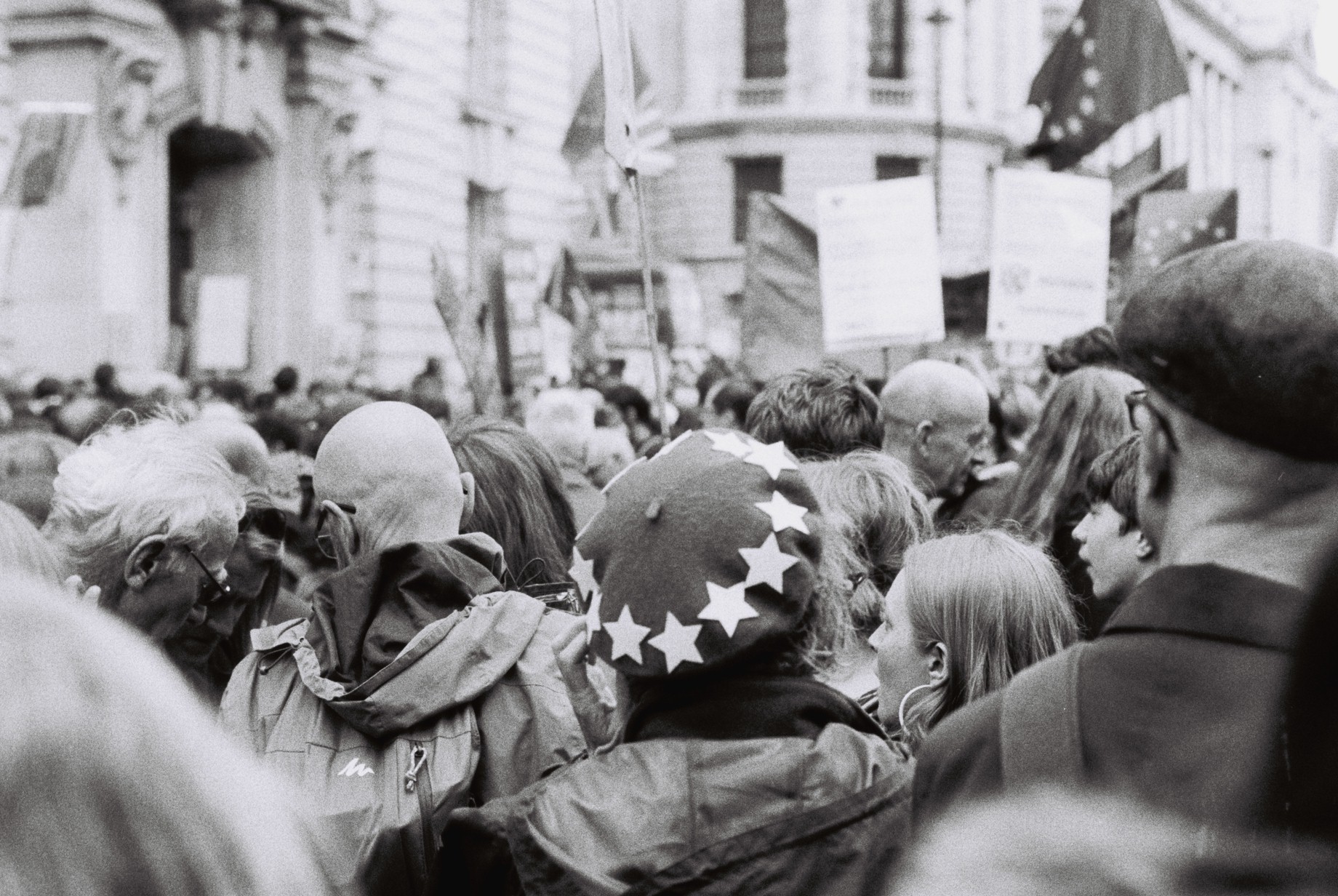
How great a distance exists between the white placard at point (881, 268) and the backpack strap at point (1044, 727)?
5.88 m

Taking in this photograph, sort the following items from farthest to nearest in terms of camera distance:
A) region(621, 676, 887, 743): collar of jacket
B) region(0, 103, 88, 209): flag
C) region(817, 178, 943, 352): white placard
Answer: region(0, 103, 88, 209): flag < region(817, 178, 943, 352): white placard < region(621, 676, 887, 743): collar of jacket

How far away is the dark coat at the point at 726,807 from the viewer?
195 cm

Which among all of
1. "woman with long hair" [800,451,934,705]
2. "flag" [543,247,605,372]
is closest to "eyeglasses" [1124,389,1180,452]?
"woman with long hair" [800,451,934,705]

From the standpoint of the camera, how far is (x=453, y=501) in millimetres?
2955

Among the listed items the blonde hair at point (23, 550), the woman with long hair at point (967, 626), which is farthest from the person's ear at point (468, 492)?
the blonde hair at point (23, 550)

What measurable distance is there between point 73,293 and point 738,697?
13.9 metres

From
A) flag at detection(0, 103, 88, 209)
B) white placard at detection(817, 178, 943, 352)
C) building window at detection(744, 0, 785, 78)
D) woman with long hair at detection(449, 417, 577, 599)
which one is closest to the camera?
woman with long hair at detection(449, 417, 577, 599)

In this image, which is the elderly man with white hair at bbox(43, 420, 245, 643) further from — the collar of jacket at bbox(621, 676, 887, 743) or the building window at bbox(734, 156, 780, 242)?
the building window at bbox(734, 156, 780, 242)

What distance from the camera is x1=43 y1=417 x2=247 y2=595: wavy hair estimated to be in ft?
9.98

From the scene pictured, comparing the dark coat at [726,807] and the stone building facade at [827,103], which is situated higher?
the stone building facade at [827,103]

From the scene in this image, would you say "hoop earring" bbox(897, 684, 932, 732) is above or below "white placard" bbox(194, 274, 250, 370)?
below

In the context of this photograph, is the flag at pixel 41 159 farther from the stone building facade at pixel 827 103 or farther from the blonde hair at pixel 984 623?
the stone building facade at pixel 827 103

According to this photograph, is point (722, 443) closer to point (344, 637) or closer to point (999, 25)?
point (344, 637)

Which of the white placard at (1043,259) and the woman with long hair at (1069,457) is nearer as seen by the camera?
the woman with long hair at (1069,457)
